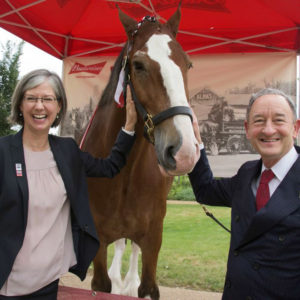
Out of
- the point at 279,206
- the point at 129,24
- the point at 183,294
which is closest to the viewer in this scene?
the point at 279,206

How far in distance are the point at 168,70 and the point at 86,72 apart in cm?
312

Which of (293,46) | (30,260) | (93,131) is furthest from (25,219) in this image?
(293,46)

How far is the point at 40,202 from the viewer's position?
4.76 feet

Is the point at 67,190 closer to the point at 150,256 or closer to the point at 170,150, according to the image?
the point at 170,150

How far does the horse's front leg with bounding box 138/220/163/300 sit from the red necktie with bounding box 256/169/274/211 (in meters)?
1.49

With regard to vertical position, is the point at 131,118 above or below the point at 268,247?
above

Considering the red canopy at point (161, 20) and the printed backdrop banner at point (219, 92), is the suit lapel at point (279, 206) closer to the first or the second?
the red canopy at point (161, 20)

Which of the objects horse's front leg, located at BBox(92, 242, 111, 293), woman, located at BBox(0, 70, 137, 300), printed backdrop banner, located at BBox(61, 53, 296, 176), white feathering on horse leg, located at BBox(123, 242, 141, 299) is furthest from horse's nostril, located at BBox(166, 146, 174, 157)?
printed backdrop banner, located at BBox(61, 53, 296, 176)

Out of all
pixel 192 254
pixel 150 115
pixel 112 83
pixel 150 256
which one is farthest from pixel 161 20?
pixel 192 254

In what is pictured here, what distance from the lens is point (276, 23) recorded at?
388 cm

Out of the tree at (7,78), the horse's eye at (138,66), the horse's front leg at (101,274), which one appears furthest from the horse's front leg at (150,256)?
the tree at (7,78)

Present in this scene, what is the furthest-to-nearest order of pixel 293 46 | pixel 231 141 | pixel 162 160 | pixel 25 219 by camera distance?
pixel 231 141 < pixel 293 46 < pixel 162 160 < pixel 25 219

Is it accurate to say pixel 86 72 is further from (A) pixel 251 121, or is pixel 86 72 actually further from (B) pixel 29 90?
(A) pixel 251 121

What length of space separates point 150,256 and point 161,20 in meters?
2.88
